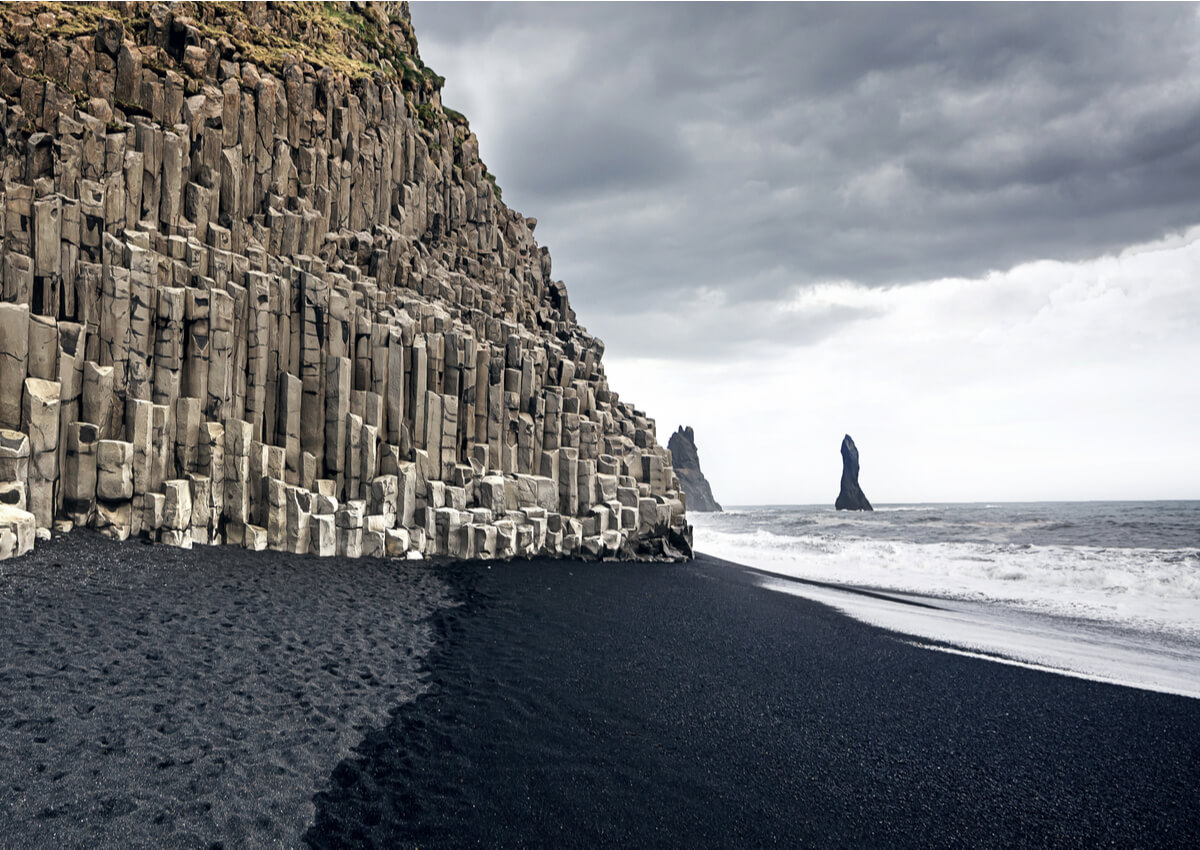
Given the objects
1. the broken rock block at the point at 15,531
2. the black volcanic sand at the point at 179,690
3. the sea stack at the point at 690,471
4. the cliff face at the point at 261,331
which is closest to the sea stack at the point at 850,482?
the sea stack at the point at 690,471

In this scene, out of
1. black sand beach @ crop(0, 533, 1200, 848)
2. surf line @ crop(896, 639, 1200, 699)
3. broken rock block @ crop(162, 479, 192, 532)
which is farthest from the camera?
broken rock block @ crop(162, 479, 192, 532)

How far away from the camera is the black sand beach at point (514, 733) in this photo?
4.95 metres

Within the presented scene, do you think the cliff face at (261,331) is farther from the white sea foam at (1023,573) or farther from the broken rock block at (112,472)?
the white sea foam at (1023,573)

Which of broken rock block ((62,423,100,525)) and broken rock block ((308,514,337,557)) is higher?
broken rock block ((62,423,100,525))

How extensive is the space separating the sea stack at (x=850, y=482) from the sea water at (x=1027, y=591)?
7654cm

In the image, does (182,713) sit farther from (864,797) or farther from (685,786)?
(864,797)

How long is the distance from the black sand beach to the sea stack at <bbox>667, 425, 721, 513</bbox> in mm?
102105

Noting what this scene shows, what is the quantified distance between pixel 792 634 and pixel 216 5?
95.9 ft

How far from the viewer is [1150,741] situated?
278 inches

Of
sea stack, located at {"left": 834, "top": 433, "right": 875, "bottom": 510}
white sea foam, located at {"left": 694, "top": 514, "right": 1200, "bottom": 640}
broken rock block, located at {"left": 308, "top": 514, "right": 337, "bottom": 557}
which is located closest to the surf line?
white sea foam, located at {"left": 694, "top": 514, "right": 1200, "bottom": 640}

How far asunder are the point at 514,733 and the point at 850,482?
11861 cm

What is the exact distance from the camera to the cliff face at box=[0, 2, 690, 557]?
519 inches

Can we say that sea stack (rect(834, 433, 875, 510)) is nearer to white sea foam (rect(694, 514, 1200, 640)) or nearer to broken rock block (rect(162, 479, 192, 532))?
white sea foam (rect(694, 514, 1200, 640))

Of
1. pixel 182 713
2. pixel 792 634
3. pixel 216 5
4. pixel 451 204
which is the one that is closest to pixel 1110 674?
pixel 792 634
